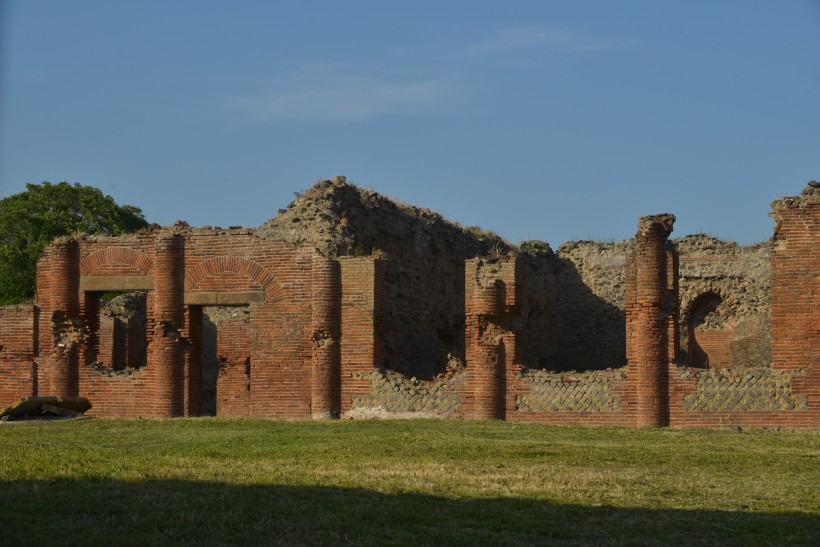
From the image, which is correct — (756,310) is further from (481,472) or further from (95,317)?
(481,472)

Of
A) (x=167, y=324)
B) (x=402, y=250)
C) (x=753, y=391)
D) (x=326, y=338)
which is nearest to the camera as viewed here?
(x=753, y=391)

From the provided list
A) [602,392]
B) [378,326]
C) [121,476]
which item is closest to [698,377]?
[602,392]

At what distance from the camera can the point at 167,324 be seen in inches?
930

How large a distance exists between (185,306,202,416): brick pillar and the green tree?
21.3m

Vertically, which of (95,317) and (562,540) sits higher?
(95,317)

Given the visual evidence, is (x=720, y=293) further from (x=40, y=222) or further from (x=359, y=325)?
(x=40, y=222)

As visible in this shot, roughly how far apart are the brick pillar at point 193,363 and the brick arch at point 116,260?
1.12m

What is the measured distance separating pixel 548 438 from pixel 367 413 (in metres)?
4.65

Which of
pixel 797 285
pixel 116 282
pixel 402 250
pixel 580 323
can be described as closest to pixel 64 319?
pixel 116 282

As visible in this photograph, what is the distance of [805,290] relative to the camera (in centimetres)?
2047

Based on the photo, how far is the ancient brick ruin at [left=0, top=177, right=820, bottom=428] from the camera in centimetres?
2059

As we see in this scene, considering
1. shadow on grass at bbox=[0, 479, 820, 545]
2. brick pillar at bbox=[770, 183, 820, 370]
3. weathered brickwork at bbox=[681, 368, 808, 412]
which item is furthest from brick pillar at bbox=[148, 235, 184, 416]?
shadow on grass at bbox=[0, 479, 820, 545]

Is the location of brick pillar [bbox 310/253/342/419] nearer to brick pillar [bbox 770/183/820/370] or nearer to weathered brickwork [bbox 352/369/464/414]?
weathered brickwork [bbox 352/369/464/414]

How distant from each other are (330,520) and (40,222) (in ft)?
123
